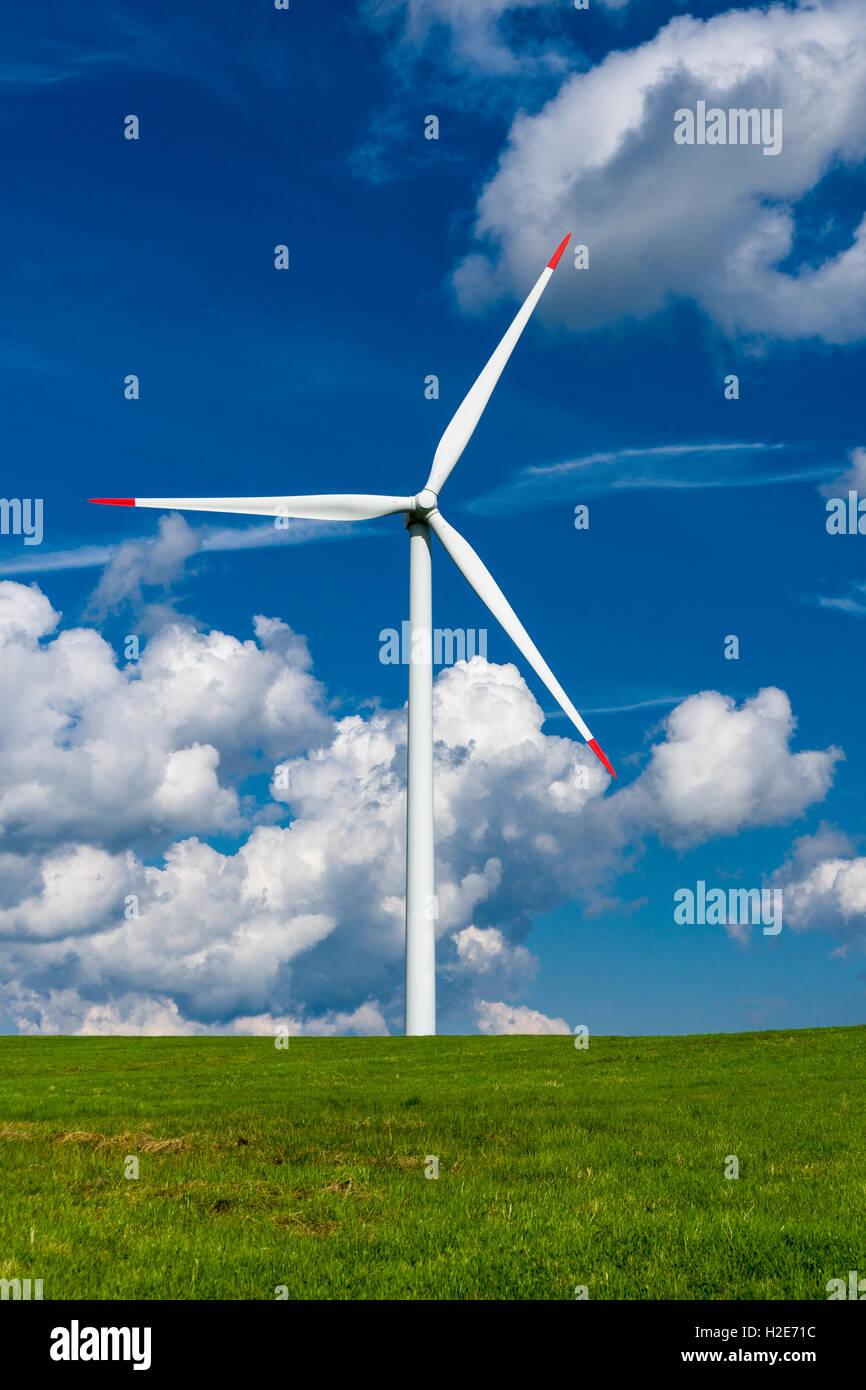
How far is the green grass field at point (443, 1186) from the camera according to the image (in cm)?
1254

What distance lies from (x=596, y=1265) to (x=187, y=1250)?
5000 millimetres

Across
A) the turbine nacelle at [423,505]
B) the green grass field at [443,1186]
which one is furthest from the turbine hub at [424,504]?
the green grass field at [443,1186]

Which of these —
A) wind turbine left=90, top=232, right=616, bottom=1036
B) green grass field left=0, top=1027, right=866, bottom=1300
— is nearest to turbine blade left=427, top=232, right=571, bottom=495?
wind turbine left=90, top=232, right=616, bottom=1036

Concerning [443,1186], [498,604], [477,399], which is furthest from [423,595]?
[443,1186]

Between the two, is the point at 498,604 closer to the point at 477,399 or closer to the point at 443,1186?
the point at 477,399

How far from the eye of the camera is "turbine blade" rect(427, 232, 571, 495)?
65.9 metres

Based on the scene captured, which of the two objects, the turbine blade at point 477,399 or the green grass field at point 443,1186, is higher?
the turbine blade at point 477,399

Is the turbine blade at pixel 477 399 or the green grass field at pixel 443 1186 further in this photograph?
the turbine blade at pixel 477 399

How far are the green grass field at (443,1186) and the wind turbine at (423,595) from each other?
22.5 m

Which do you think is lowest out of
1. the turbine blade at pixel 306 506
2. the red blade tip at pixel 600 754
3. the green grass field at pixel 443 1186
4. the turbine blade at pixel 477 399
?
the green grass field at pixel 443 1186

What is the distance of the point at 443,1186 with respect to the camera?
57.4ft

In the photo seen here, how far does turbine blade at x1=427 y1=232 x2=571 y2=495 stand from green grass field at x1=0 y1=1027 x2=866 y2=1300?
130 ft

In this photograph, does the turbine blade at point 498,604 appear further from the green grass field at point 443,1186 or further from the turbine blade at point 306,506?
the green grass field at point 443,1186

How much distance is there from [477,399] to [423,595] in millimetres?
12583
